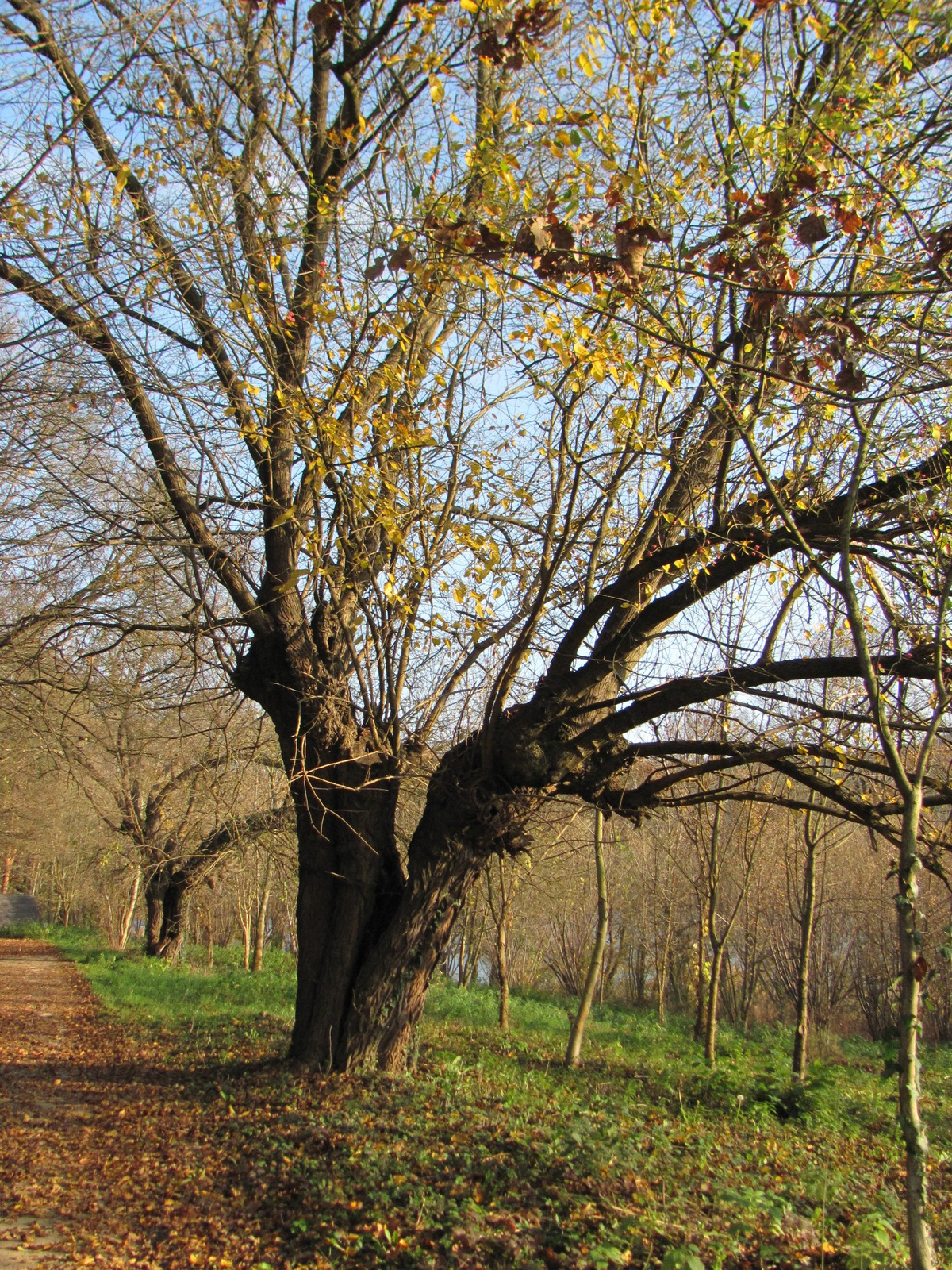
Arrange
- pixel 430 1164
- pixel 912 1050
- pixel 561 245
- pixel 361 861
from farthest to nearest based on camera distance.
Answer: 1. pixel 361 861
2. pixel 430 1164
3. pixel 561 245
4. pixel 912 1050

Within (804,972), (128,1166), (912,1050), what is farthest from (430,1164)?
(804,972)

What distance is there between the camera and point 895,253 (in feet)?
11.9

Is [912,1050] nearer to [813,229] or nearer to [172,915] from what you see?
[813,229]

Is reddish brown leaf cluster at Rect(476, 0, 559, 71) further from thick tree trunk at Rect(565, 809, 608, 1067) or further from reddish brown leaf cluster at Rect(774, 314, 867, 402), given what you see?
thick tree trunk at Rect(565, 809, 608, 1067)

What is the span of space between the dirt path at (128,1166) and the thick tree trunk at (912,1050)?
9.08 ft

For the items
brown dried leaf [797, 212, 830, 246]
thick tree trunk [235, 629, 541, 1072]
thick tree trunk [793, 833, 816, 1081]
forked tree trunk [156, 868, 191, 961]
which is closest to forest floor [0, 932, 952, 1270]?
thick tree trunk [235, 629, 541, 1072]

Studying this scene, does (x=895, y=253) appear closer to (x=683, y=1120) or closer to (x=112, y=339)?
(x=112, y=339)

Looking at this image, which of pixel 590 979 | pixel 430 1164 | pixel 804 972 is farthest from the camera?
pixel 804 972

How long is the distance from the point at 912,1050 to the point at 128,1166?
15.3 ft

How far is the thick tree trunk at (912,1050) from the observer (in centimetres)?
248

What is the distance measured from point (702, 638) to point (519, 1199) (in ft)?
10.3

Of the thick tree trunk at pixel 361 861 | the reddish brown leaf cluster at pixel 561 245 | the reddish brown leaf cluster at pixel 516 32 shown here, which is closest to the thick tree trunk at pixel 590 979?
the thick tree trunk at pixel 361 861

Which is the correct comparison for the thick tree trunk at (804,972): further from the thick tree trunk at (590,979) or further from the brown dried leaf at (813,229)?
the brown dried leaf at (813,229)

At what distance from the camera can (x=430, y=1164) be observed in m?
4.62
